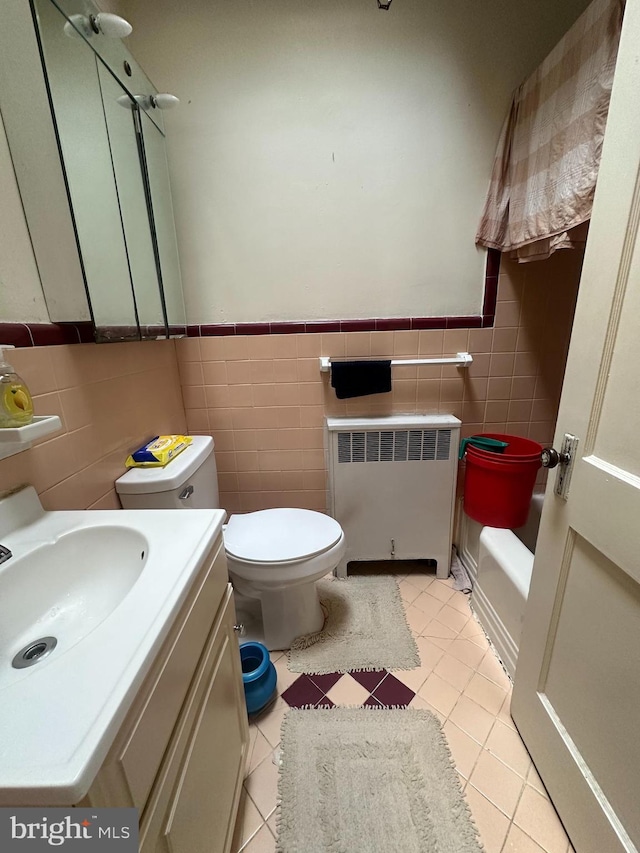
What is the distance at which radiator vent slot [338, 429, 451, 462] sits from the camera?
61.2 inches

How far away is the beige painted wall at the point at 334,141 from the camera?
130cm

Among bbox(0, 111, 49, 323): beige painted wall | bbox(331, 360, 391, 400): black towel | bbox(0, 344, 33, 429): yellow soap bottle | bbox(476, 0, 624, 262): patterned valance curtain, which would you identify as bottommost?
bbox(331, 360, 391, 400): black towel

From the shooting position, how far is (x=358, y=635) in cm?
141

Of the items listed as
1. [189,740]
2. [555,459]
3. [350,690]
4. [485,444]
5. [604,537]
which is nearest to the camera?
[189,740]

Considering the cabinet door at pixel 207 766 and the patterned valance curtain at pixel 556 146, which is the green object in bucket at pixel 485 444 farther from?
the cabinet door at pixel 207 766

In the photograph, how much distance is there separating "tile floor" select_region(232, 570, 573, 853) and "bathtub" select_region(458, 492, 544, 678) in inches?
2.9

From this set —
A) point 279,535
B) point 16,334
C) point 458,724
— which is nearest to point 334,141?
point 16,334

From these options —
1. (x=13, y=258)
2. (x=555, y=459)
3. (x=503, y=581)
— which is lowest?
(x=503, y=581)

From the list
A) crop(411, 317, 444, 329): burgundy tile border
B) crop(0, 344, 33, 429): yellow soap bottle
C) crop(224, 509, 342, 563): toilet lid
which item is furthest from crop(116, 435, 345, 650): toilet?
crop(411, 317, 444, 329): burgundy tile border

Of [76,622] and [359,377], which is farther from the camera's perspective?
[359,377]

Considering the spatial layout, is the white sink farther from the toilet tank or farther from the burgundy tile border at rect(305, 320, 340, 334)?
the burgundy tile border at rect(305, 320, 340, 334)

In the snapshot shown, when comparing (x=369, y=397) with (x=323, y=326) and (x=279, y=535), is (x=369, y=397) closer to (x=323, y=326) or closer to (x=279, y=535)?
(x=323, y=326)

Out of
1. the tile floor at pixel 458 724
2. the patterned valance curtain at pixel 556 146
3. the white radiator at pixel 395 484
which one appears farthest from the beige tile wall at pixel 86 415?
the patterned valance curtain at pixel 556 146

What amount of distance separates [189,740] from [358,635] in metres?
0.96
